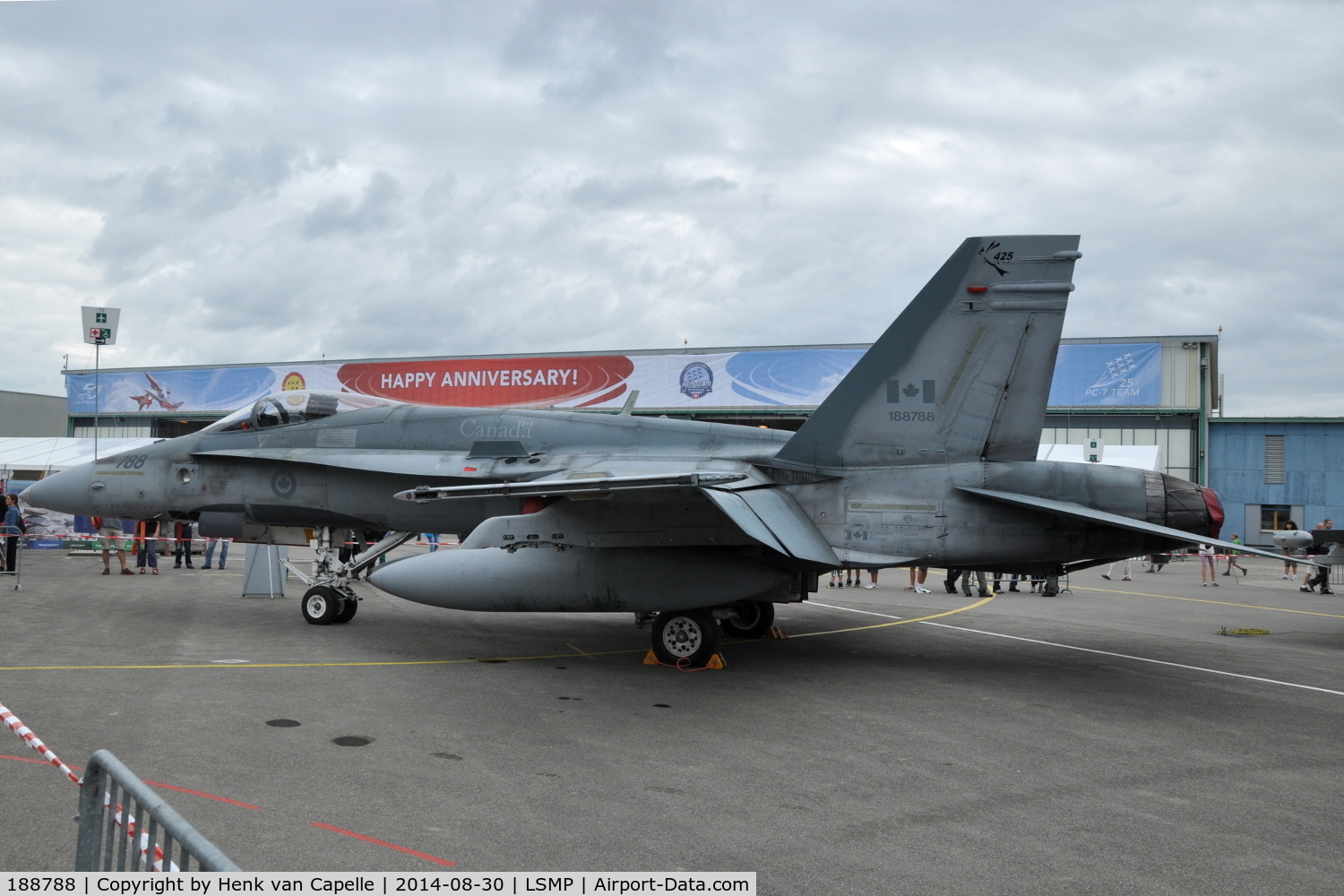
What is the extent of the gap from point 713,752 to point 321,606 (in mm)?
7326

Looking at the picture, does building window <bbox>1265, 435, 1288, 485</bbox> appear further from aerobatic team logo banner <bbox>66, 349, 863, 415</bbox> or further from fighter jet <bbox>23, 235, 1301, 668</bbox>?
fighter jet <bbox>23, 235, 1301, 668</bbox>

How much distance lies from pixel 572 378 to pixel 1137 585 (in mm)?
25393

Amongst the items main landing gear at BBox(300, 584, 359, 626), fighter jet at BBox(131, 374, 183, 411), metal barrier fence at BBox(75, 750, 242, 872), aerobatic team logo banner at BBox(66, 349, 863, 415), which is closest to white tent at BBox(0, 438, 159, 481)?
aerobatic team logo banner at BBox(66, 349, 863, 415)

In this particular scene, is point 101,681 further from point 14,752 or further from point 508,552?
point 508,552

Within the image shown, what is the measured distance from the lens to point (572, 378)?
136 feet

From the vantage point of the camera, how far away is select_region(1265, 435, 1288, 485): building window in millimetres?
38062

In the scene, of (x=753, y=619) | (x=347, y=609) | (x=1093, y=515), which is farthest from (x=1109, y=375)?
(x=347, y=609)

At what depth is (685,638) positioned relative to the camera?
9609 millimetres

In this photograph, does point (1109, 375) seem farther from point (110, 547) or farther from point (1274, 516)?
point (110, 547)

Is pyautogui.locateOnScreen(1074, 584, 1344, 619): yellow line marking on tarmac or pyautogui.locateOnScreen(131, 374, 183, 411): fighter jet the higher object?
pyautogui.locateOnScreen(131, 374, 183, 411): fighter jet

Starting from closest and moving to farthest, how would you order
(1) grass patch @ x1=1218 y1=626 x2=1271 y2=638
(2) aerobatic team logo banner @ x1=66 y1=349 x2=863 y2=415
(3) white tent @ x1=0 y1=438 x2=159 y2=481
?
(1) grass patch @ x1=1218 y1=626 x2=1271 y2=638, (3) white tent @ x1=0 y1=438 x2=159 y2=481, (2) aerobatic team logo banner @ x1=66 y1=349 x2=863 y2=415

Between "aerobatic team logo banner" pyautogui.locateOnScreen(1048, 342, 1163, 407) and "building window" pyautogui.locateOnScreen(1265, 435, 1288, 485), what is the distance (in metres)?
5.97

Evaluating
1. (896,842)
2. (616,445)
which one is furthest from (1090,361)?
(896,842)

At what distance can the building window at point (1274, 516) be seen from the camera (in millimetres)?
37781
